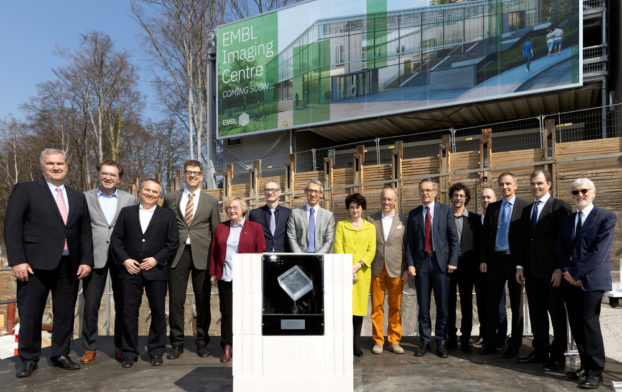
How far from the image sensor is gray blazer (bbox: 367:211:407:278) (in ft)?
17.3

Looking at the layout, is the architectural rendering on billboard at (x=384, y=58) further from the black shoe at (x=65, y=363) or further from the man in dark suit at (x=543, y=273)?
the black shoe at (x=65, y=363)

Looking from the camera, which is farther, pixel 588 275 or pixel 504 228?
pixel 504 228

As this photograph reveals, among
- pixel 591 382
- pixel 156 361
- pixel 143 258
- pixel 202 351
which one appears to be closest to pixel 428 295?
pixel 591 382

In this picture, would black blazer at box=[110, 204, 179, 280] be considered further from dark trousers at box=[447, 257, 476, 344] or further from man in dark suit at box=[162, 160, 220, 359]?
dark trousers at box=[447, 257, 476, 344]

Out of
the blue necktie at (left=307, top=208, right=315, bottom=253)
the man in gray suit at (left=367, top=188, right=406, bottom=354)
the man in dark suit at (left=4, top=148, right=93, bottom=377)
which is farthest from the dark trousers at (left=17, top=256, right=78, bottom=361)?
the man in gray suit at (left=367, top=188, right=406, bottom=354)

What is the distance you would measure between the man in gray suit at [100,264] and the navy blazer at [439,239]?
311cm

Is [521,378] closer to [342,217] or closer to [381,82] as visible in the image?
[342,217]

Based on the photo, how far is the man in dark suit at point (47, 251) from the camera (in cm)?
432

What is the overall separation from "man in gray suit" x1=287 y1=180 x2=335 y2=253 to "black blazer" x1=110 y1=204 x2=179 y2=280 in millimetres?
1278

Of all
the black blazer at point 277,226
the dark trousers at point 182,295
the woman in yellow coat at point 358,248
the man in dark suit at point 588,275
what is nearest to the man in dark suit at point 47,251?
the dark trousers at point 182,295

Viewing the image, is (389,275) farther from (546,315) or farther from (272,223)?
(546,315)

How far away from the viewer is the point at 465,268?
5.39 metres

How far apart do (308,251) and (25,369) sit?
2828mm

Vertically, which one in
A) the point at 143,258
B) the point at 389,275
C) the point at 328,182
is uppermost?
the point at 328,182
